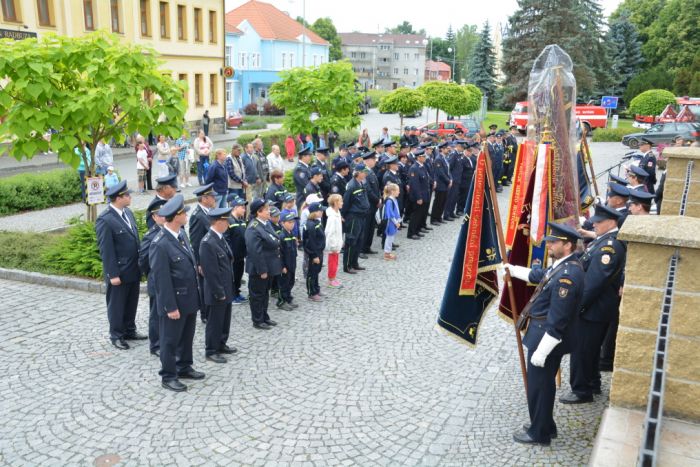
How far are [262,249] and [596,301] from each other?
4285 mm

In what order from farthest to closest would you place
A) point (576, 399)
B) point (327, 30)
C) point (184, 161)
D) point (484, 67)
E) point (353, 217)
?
Answer: point (327, 30) < point (484, 67) < point (184, 161) < point (353, 217) < point (576, 399)

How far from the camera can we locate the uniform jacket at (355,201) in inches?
448

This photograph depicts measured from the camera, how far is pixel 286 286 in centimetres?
934

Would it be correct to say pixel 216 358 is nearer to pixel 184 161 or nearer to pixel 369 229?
pixel 369 229

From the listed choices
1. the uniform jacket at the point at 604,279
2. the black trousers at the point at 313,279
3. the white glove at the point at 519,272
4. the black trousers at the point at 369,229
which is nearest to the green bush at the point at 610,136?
the black trousers at the point at 369,229

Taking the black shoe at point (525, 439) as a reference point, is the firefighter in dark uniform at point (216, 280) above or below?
above

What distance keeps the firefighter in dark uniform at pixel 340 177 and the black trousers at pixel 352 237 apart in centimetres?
123

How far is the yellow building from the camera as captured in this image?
985 inches

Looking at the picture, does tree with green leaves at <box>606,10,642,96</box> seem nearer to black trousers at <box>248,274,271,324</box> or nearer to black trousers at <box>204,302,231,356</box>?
black trousers at <box>248,274,271,324</box>

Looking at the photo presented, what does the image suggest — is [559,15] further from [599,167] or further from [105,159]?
[105,159]

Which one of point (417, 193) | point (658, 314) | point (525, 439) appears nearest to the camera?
point (658, 314)

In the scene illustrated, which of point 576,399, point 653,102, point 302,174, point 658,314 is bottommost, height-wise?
point 576,399

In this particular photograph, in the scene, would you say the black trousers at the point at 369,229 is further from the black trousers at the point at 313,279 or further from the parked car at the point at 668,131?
the parked car at the point at 668,131

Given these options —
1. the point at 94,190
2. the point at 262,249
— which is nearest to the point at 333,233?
the point at 262,249
